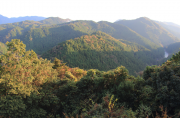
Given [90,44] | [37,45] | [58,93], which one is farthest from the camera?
[37,45]

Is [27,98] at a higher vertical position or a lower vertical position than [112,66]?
higher

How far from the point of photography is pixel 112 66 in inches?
4247

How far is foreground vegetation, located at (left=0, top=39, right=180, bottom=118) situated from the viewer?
32.8ft

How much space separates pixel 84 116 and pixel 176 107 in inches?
327

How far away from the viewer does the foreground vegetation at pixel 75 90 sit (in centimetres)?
1000

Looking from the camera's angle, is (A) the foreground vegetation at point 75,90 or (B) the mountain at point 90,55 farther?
(B) the mountain at point 90,55

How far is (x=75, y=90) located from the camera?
1472 cm

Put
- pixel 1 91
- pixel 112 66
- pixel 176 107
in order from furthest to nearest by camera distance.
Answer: pixel 112 66, pixel 1 91, pixel 176 107

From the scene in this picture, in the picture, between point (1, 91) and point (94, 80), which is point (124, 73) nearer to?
point (94, 80)

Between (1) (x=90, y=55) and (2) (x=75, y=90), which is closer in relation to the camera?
(2) (x=75, y=90)

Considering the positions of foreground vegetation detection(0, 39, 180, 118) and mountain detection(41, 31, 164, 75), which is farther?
mountain detection(41, 31, 164, 75)

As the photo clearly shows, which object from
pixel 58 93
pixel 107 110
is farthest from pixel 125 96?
pixel 58 93

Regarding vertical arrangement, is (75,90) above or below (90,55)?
above

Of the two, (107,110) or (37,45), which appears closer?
(107,110)
